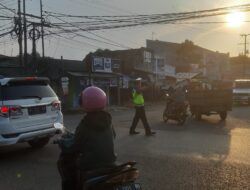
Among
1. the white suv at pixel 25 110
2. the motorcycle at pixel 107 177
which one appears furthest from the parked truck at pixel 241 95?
the motorcycle at pixel 107 177

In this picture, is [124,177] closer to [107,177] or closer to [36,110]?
[107,177]

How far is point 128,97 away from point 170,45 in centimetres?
3055

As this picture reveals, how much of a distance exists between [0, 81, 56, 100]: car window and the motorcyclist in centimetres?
522

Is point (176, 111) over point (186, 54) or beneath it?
beneath

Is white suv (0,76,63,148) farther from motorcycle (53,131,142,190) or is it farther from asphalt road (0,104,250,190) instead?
motorcycle (53,131,142,190)

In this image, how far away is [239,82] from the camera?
33156mm

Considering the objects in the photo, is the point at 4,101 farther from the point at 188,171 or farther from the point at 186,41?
the point at 186,41

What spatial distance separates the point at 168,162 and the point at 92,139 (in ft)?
16.3

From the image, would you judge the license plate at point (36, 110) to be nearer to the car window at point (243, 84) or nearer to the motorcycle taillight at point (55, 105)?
the motorcycle taillight at point (55, 105)

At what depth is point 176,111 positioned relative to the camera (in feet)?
Result: 56.4

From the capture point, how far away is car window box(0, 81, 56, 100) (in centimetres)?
896

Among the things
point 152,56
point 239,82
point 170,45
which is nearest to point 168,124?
point 239,82

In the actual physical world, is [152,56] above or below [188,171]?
above

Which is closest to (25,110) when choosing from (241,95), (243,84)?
(241,95)
